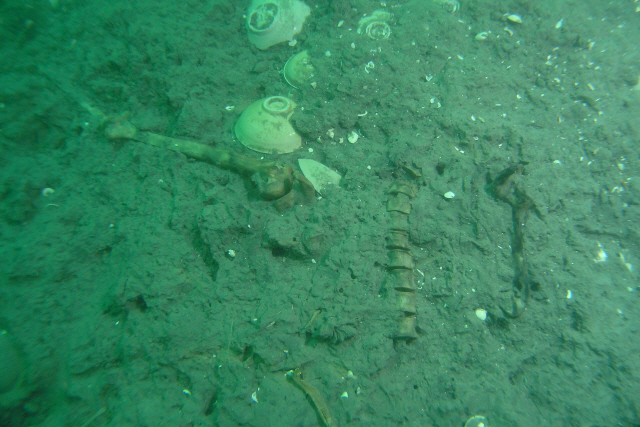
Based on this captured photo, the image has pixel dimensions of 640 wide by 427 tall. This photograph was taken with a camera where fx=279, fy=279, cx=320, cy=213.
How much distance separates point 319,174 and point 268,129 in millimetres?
762

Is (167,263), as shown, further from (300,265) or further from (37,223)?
(37,223)

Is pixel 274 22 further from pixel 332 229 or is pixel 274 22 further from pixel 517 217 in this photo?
pixel 517 217

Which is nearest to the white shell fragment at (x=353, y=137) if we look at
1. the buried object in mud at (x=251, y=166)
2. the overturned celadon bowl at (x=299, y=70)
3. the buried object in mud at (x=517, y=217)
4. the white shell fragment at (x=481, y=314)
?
the buried object in mud at (x=251, y=166)

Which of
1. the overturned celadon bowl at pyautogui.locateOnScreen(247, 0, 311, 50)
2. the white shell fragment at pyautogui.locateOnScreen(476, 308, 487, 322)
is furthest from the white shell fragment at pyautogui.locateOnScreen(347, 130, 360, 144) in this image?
the white shell fragment at pyautogui.locateOnScreen(476, 308, 487, 322)

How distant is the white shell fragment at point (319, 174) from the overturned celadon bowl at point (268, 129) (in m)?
0.33

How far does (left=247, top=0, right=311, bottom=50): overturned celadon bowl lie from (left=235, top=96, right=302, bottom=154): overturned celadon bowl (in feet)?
4.12

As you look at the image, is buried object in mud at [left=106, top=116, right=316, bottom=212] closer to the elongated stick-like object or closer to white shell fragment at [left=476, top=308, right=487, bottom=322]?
the elongated stick-like object

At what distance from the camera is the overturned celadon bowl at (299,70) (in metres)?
3.29

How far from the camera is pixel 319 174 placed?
277cm

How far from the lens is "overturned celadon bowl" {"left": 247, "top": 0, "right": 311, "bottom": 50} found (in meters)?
3.70

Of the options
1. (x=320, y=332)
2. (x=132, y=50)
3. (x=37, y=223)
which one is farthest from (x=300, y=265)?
(x=132, y=50)

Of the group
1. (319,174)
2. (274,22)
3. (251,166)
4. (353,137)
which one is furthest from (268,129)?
(274,22)

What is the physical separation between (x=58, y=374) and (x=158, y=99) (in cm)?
290

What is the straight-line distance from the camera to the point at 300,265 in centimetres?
247
